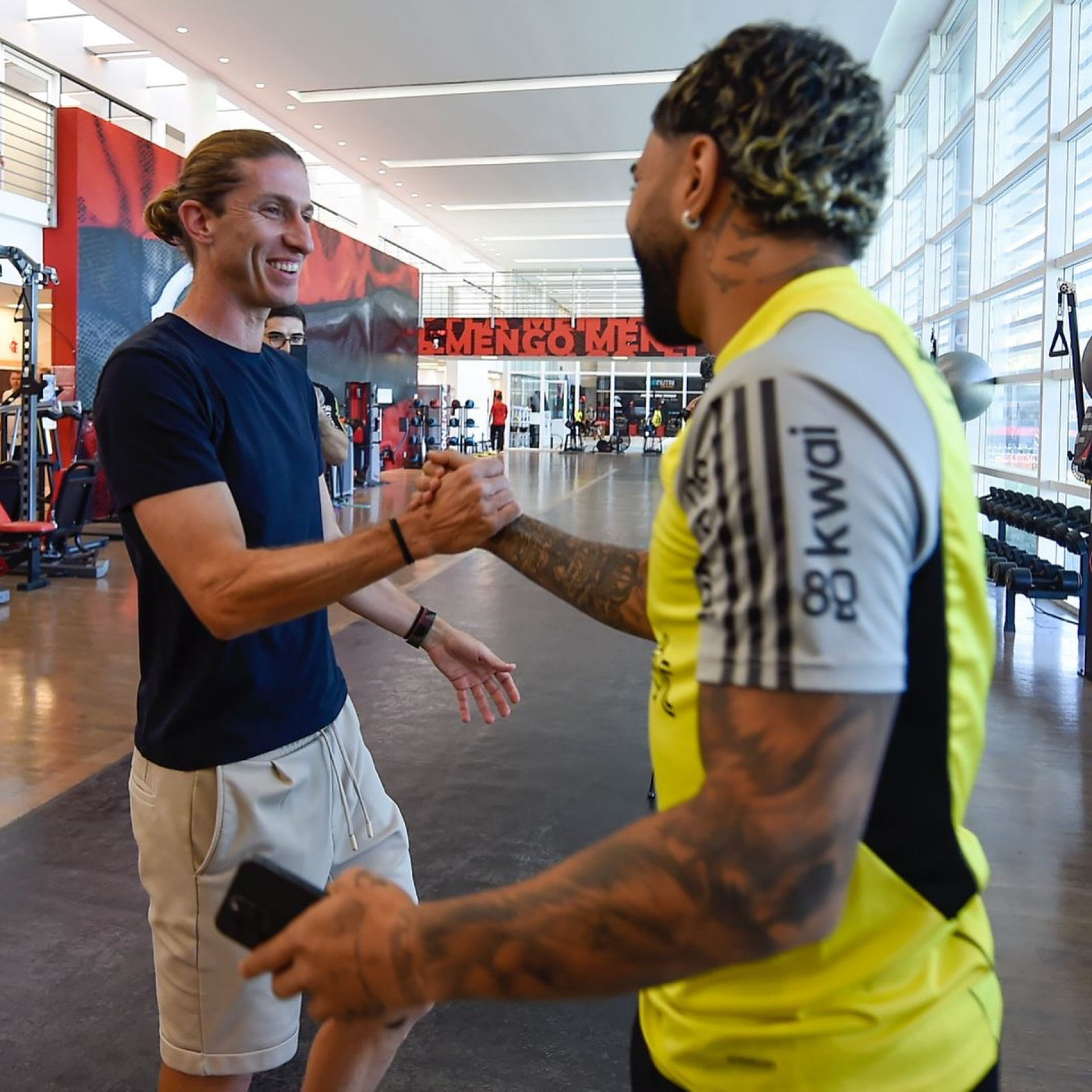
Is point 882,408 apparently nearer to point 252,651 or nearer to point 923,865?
point 923,865

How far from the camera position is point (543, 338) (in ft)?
71.1

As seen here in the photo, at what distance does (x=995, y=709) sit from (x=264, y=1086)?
3.61 meters

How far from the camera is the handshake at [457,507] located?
50.4 inches

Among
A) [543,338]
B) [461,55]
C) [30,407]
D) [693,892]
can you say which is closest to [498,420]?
[543,338]

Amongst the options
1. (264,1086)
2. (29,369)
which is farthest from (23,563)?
(264,1086)

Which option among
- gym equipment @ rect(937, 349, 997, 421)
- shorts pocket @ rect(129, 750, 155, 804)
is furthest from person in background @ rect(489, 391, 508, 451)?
shorts pocket @ rect(129, 750, 155, 804)

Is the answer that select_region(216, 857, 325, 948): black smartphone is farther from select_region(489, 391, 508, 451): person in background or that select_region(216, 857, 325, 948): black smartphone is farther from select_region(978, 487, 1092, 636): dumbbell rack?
select_region(489, 391, 508, 451): person in background

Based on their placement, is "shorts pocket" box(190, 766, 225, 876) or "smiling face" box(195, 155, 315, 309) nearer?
"shorts pocket" box(190, 766, 225, 876)

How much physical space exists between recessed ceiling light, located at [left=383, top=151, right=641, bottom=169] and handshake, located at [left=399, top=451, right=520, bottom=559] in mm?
16406

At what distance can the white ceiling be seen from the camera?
1086cm

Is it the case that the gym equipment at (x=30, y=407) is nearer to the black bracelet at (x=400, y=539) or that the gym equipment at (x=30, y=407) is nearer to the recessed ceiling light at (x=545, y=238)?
the black bracelet at (x=400, y=539)

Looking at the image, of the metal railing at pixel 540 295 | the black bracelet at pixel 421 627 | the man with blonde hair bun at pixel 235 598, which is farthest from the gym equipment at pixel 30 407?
the metal railing at pixel 540 295

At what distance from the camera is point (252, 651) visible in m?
1.45

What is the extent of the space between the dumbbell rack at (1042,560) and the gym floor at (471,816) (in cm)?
35
